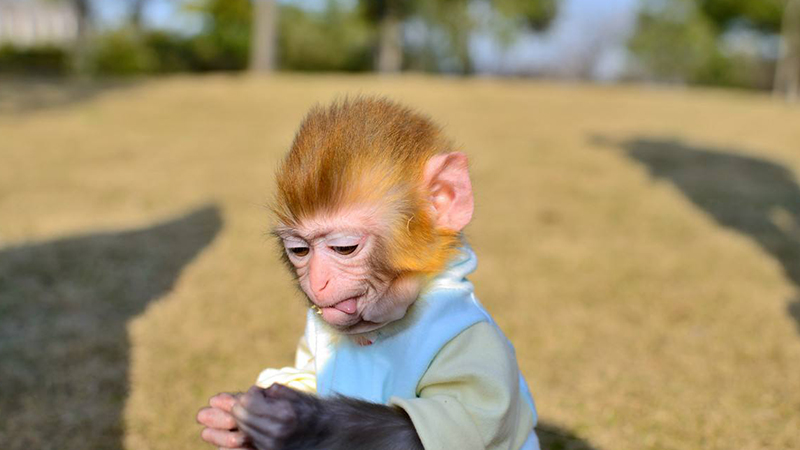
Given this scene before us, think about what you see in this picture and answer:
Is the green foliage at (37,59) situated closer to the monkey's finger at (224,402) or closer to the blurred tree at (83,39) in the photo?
the blurred tree at (83,39)

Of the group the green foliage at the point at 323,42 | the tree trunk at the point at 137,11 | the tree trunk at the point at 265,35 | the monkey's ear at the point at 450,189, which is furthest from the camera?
the green foliage at the point at 323,42

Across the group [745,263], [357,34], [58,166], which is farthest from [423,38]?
[745,263]

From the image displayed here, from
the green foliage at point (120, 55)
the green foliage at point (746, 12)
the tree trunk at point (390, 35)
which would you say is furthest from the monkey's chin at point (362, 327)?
the green foliage at point (746, 12)

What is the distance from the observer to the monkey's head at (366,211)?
5.64 ft

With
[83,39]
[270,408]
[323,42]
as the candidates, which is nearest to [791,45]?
→ [323,42]

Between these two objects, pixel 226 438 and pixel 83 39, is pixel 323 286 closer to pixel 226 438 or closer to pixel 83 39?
pixel 226 438

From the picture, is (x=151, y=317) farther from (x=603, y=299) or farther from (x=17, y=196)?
(x=17, y=196)

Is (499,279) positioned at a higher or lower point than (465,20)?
lower

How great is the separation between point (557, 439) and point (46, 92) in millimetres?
15294

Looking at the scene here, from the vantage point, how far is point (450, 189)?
1861mm

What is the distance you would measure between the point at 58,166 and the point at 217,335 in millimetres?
6017

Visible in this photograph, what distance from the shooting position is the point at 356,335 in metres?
1.89

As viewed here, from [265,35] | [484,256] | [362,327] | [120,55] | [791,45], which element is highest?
[791,45]

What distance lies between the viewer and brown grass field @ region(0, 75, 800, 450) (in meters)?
3.78
